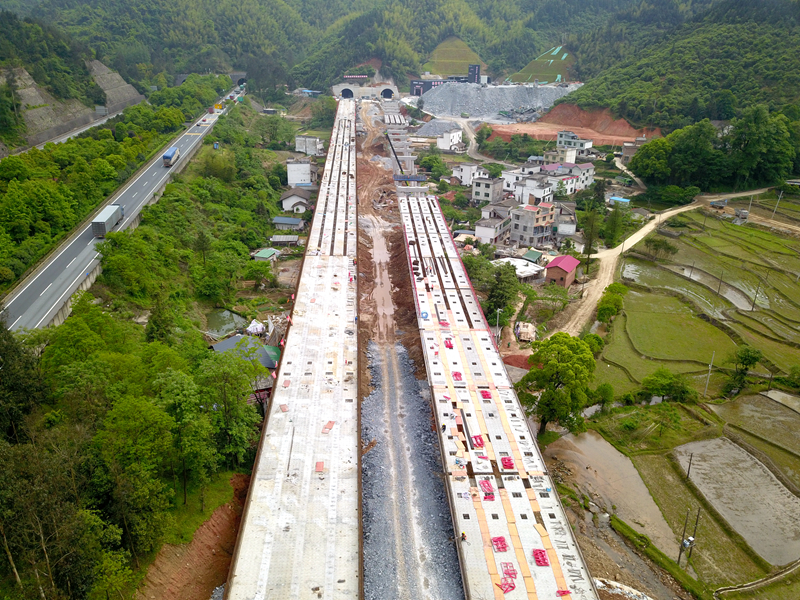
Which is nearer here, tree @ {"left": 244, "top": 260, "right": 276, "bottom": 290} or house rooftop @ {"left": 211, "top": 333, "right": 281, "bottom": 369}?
house rooftop @ {"left": 211, "top": 333, "right": 281, "bottom": 369}

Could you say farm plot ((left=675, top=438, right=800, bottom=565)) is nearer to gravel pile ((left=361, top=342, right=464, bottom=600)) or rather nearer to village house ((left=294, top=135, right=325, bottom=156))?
gravel pile ((left=361, top=342, right=464, bottom=600))

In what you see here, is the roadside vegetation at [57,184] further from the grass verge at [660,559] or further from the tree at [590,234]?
the tree at [590,234]

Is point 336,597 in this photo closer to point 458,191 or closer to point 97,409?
point 97,409

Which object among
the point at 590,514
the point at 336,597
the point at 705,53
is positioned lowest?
the point at 590,514

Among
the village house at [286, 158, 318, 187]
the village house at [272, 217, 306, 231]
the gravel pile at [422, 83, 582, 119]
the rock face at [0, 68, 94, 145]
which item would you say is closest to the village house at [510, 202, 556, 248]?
the village house at [272, 217, 306, 231]

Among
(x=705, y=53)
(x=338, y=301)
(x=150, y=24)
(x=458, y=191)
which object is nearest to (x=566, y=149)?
(x=458, y=191)

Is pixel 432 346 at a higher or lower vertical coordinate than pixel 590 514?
higher

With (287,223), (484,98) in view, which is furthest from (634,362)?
(484,98)
